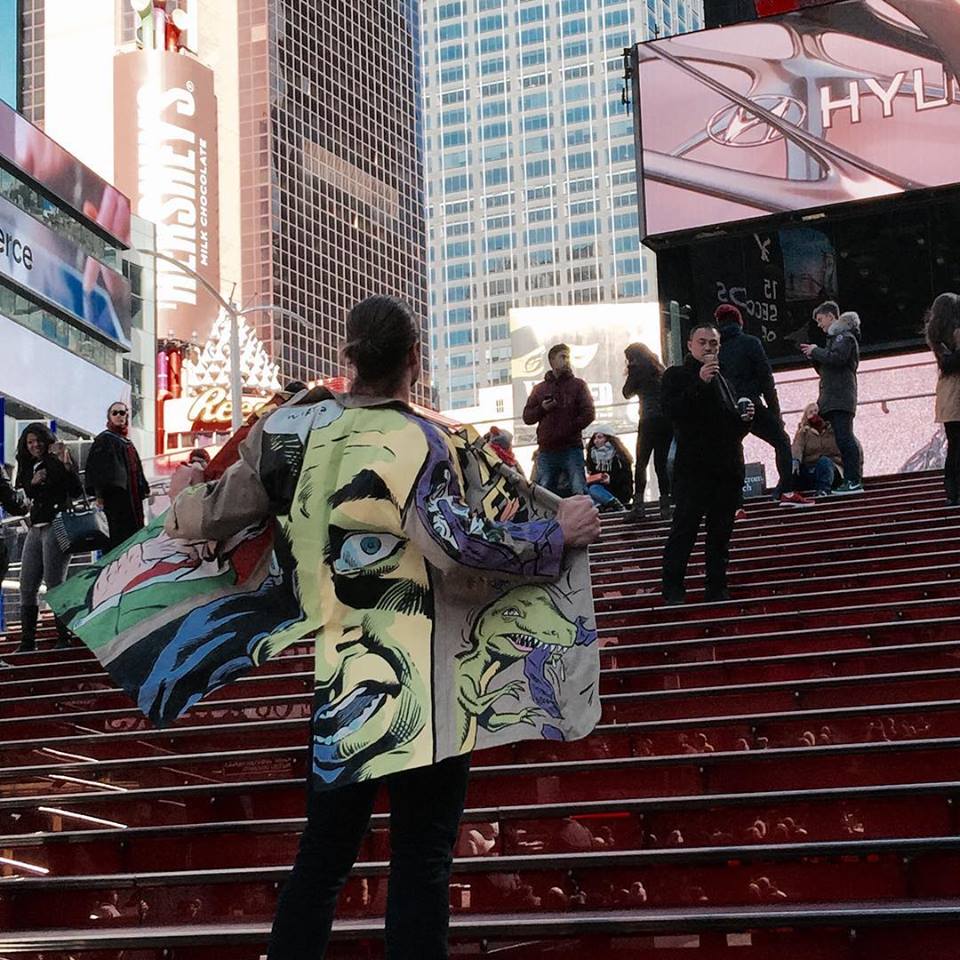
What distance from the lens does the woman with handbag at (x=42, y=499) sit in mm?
10938

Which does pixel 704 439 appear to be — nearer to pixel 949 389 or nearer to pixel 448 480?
pixel 949 389

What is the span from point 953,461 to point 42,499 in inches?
264

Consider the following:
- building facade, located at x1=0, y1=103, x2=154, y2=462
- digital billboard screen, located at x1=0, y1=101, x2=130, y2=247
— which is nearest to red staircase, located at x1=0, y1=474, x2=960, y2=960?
building facade, located at x1=0, y1=103, x2=154, y2=462

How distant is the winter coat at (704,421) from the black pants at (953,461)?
2704mm

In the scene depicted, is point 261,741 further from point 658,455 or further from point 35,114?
point 35,114

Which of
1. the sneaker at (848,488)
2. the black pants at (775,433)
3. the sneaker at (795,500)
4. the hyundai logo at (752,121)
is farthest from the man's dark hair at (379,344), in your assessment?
the hyundai logo at (752,121)

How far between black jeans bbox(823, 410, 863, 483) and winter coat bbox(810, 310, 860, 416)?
5 cm

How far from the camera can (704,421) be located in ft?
29.8

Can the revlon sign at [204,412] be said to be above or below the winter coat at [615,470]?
above

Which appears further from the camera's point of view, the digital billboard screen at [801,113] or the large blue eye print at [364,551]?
the digital billboard screen at [801,113]

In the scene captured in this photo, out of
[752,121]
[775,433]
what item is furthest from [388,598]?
[752,121]

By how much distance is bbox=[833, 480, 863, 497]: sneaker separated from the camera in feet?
45.5

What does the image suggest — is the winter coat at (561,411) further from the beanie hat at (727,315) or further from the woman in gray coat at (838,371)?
the woman in gray coat at (838,371)

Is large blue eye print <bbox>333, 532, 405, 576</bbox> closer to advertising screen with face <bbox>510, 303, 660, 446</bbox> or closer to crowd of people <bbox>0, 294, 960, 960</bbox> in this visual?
crowd of people <bbox>0, 294, 960, 960</bbox>
